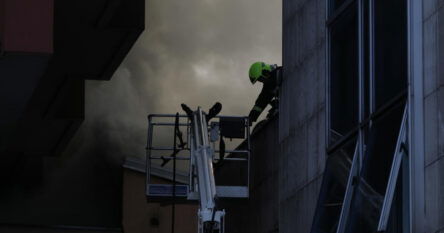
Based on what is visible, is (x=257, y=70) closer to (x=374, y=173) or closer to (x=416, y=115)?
(x=374, y=173)

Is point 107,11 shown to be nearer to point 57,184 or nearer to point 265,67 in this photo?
point 265,67

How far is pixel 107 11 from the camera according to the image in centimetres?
2352

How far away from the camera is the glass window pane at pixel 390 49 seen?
14672 mm

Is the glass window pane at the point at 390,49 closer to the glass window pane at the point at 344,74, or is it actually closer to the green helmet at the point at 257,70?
the glass window pane at the point at 344,74

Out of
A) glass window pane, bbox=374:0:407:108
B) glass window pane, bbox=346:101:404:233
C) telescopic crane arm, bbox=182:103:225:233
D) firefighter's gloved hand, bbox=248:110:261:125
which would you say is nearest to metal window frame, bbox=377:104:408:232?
glass window pane, bbox=346:101:404:233

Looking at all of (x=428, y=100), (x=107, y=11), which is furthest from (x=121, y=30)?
(x=428, y=100)

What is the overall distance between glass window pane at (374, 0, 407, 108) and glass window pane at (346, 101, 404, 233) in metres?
0.31

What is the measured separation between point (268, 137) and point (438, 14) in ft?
32.4

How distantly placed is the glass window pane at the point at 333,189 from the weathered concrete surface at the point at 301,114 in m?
0.72

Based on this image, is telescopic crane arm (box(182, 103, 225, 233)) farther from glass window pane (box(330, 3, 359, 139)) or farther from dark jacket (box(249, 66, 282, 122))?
glass window pane (box(330, 3, 359, 139))

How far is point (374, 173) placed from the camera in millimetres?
15250

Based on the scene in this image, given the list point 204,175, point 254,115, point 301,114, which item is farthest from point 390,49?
point 254,115

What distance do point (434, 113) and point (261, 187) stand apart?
32.3 feet

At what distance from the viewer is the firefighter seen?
22469mm
